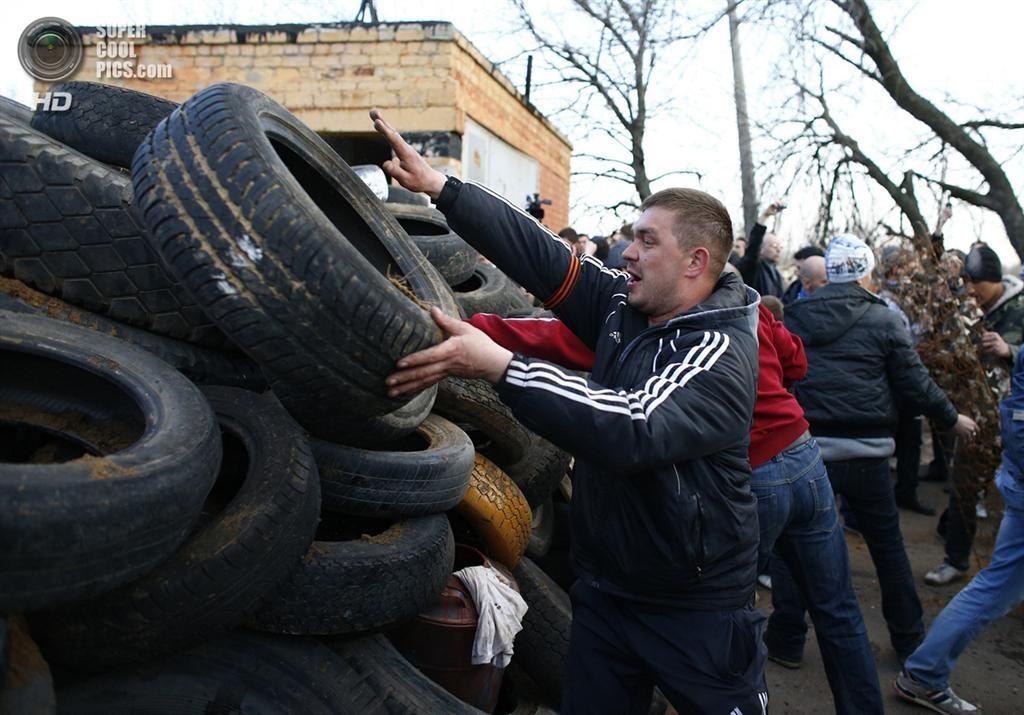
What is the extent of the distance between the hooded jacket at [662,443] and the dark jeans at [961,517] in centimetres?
427

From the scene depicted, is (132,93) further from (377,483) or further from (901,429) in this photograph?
(901,429)

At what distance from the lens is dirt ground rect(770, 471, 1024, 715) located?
14.4 feet

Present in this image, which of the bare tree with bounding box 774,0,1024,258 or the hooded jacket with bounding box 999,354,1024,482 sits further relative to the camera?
the bare tree with bounding box 774,0,1024,258

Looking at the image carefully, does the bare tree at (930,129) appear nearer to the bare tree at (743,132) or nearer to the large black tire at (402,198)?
the bare tree at (743,132)

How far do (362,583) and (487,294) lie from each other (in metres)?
2.67

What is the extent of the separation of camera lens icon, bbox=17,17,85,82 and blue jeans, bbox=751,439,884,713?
11.8m

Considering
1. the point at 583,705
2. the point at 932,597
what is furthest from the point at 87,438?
the point at 932,597

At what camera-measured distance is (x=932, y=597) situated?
5828 millimetres

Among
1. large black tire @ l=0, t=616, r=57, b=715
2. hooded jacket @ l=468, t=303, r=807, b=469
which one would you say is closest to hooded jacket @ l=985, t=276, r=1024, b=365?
hooded jacket @ l=468, t=303, r=807, b=469

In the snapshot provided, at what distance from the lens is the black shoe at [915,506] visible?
26.1 feet

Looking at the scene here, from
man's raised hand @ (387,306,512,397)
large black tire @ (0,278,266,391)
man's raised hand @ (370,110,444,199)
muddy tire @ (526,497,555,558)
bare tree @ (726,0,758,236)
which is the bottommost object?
muddy tire @ (526,497,555,558)

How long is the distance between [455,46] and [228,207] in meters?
9.59

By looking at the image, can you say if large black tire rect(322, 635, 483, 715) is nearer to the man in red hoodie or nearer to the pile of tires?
the pile of tires

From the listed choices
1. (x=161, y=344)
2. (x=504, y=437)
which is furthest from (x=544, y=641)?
(x=161, y=344)
